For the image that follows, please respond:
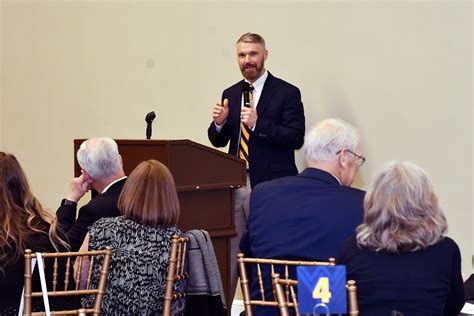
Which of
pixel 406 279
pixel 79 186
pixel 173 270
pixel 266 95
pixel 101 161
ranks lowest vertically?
pixel 173 270

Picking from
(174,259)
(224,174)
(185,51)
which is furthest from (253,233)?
(185,51)

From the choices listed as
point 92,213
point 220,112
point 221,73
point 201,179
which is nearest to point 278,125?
point 220,112

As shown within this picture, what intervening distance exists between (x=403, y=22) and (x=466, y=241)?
135 cm

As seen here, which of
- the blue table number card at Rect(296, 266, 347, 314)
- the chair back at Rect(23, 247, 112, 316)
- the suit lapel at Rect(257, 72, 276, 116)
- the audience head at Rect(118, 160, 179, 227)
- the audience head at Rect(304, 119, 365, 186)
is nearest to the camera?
the blue table number card at Rect(296, 266, 347, 314)

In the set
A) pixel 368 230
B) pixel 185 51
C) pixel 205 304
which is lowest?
pixel 205 304

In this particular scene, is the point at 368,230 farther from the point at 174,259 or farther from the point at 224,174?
the point at 224,174

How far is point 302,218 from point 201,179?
1675 mm

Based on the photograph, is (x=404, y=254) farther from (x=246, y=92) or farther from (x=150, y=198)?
(x=246, y=92)

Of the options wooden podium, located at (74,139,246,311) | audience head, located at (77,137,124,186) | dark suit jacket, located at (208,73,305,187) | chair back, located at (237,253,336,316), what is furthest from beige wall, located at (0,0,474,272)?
chair back, located at (237,253,336,316)

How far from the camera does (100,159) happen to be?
4.40 metres

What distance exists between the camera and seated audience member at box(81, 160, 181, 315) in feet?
12.1

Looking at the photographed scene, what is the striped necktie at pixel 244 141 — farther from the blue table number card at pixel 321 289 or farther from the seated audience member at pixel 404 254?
the blue table number card at pixel 321 289

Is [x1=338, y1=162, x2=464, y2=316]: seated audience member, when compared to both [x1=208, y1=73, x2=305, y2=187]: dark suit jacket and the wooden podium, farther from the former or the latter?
[x1=208, y1=73, x2=305, y2=187]: dark suit jacket

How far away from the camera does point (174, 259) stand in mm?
3619
